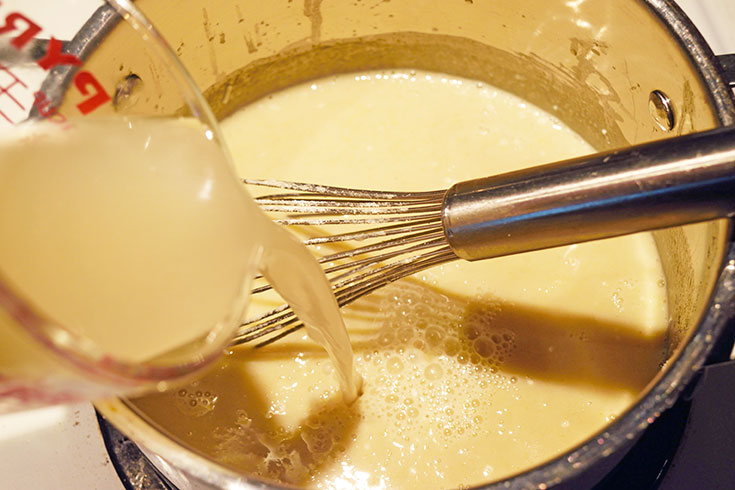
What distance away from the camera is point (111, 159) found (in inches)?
21.8

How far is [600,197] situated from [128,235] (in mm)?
365

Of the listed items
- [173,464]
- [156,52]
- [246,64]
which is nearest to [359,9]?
[246,64]

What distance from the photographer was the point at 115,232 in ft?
1.69

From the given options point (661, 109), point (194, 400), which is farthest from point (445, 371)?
point (661, 109)

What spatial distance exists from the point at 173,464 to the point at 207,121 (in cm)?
26

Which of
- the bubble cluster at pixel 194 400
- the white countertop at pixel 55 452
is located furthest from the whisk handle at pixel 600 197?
the white countertop at pixel 55 452

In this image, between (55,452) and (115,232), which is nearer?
(115,232)

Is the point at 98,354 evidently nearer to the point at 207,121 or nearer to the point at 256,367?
the point at 207,121

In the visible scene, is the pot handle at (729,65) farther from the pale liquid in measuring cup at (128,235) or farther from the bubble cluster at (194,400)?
the bubble cluster at (194,400)

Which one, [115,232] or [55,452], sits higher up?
[115,232]

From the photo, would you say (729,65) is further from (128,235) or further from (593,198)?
(128,235)

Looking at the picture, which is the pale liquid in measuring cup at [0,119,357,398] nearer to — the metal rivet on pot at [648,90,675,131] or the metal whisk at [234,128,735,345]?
the metal whisk at [234,128,735,345]

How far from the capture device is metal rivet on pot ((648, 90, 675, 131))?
0.81 m

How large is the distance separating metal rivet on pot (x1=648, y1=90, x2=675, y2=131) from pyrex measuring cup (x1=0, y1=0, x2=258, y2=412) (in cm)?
51
